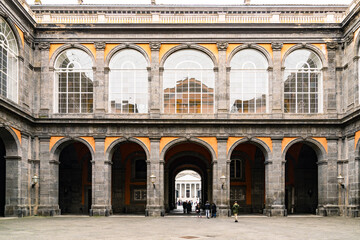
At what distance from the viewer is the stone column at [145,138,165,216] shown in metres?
35.8

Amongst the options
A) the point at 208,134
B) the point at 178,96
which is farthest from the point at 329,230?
the point at 178,96

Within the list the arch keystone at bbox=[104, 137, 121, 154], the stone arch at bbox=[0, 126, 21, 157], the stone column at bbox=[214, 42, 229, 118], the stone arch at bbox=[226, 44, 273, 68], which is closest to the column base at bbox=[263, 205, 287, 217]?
the stone column at bbox=[214, 42, 229, 118]

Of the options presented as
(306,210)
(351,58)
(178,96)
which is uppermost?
(351,58)

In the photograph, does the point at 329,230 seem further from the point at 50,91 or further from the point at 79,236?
the point at 50,91

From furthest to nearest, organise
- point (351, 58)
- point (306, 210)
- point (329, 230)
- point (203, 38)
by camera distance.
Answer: point (306, 210) < point (203, 38) < point (351, 58) < point (329, 230)

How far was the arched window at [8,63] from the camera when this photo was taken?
105 ft

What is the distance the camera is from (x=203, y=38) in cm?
3709

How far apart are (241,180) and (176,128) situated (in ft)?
29.5

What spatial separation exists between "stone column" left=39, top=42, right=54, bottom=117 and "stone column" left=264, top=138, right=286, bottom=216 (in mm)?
15947

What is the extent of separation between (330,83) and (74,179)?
2098cm

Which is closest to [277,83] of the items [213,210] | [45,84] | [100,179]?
[213,210]

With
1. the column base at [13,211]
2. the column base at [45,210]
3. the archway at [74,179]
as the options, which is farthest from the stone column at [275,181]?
the column base at [13,211]

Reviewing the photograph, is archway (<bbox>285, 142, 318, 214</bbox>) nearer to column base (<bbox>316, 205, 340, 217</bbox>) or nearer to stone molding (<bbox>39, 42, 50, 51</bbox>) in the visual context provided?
column base (<bbox>316, 205, 340, 217</bbox>)

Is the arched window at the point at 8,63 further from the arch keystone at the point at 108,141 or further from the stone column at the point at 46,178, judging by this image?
the arch keystone at the point at 108,141
